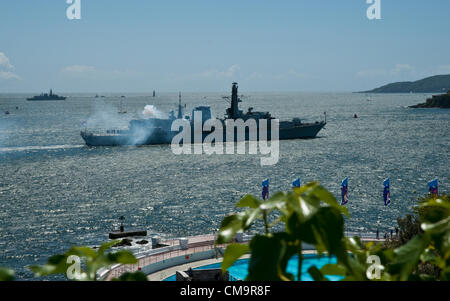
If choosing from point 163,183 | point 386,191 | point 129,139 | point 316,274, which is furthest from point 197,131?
point 316,274

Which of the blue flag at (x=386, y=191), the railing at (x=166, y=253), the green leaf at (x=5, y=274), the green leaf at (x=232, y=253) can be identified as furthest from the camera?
the blue flag at (x=386, y=191)

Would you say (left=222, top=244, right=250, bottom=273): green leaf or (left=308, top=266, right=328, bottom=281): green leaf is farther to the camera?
(left=222, top=244, right=250, bottom=273): green leaf

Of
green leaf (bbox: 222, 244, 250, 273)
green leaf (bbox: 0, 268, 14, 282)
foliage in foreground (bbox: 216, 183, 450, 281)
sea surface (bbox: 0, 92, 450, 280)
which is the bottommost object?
sea surface (bbox: 0, 92, 450, 280)

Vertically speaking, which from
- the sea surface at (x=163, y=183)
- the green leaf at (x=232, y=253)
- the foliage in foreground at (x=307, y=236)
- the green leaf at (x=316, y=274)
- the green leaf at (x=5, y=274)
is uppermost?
the foliage in foreground at (x=307, y=236)

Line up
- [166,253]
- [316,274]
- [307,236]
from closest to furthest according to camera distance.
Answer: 1. [307,236]
2. [316,274]
3. [166,253]

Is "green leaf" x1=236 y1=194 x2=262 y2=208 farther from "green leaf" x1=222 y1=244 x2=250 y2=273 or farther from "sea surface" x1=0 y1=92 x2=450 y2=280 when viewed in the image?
"sea surface" x1=0 y1=92 x2=450 y2=280

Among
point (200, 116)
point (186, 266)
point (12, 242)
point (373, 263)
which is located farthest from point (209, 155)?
point (373, 263)

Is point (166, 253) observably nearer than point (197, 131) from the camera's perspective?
Yes

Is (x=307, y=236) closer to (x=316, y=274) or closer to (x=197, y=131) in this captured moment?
(x=316, y=274)

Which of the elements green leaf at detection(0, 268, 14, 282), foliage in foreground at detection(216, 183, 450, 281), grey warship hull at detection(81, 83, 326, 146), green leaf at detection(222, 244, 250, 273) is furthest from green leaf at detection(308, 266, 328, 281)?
grey warship hull at detection(81, 83, 326, 146)

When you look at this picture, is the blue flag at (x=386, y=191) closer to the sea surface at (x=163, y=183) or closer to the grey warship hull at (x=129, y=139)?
the sea surface at (x=163, y=183)

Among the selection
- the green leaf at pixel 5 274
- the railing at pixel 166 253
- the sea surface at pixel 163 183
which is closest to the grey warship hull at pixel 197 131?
the sea surface at pixel 163 183
